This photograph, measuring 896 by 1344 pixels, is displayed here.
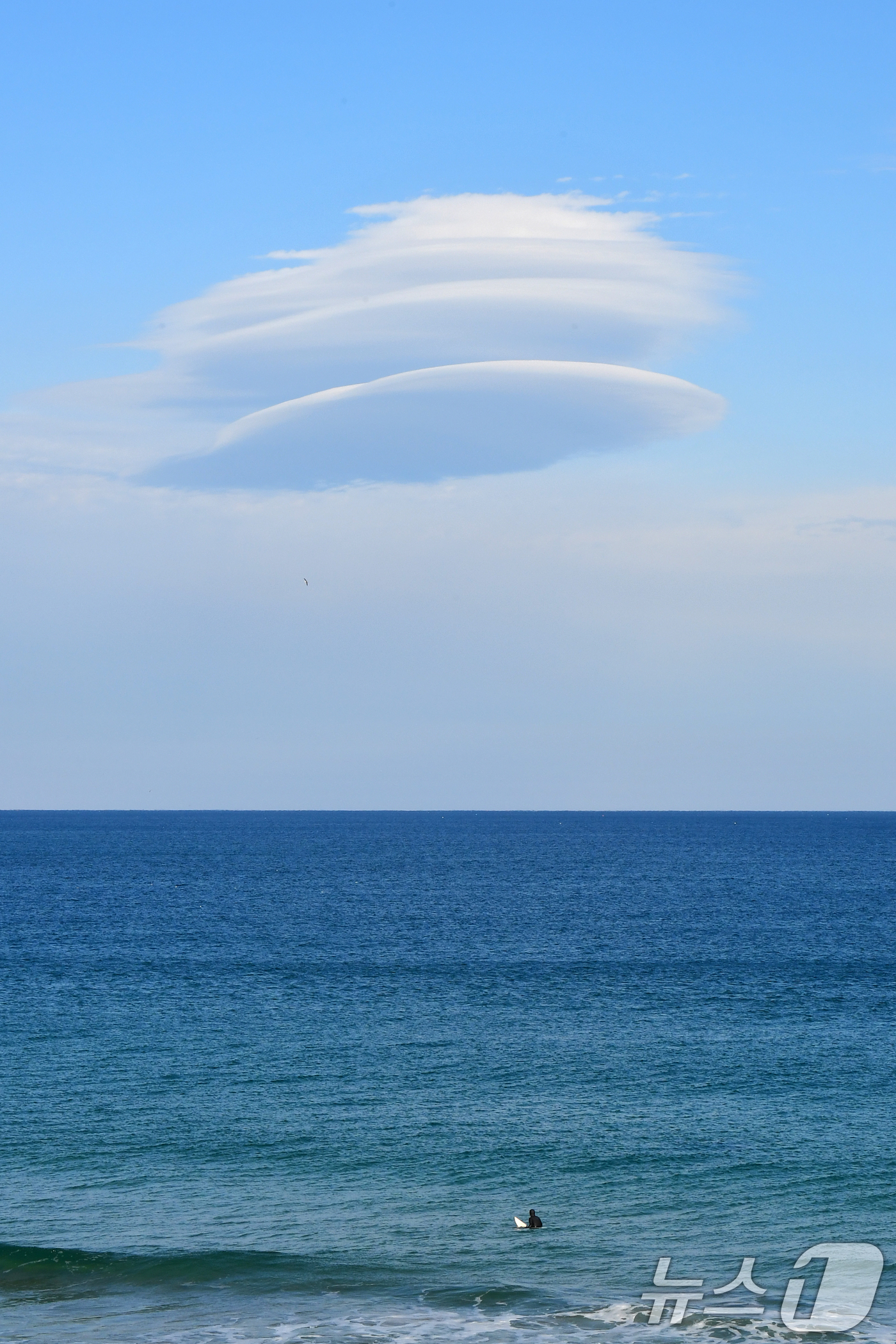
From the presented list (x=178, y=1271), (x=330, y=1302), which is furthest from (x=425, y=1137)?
(x=330, y=1302)

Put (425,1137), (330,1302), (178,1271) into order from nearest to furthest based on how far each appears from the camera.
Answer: (330,1302), (178,1271), (425,1137)

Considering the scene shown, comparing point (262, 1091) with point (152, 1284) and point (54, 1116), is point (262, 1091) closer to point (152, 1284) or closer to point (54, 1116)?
point (54, 1116)

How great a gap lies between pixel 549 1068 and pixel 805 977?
33.7 meters

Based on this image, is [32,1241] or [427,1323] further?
[32,1241]

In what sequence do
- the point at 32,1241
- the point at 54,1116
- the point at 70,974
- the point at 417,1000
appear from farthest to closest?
the point at 70,974 → the point at 417,1000 → the point at 54,1116 → the point at 32,1241

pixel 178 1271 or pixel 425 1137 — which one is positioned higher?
pixel 425 1137

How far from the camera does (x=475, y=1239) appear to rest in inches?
1425

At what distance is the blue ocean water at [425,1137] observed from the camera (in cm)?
3225

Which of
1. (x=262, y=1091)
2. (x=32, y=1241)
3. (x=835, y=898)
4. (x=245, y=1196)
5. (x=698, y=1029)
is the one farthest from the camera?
(x=835, y=898)

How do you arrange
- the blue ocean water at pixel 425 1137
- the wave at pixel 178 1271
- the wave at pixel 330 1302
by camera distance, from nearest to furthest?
the wave at pixel 330 1302 < the blue ocean water at pixel 425 1137 < the wave at pixel 178 1271

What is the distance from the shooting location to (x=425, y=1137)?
4562 centimetres

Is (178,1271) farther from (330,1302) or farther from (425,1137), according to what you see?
(425,1137)

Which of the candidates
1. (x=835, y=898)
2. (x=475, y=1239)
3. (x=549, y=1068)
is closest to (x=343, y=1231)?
(x=475, y=1239)

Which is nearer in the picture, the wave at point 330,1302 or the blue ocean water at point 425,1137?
the wave at point 330,1302
